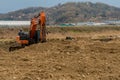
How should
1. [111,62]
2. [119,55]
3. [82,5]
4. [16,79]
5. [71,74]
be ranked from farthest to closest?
[82,5], [119,55], [111,62], [71,74], [16,79]

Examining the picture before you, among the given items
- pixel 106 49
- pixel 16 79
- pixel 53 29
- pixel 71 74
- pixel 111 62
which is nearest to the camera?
pixel 16 79

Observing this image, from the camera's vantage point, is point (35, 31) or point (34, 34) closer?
point (35, 31)

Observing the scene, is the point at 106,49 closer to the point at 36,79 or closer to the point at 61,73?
the point at 61,73

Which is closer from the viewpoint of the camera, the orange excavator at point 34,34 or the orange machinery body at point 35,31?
the orange excavator at point 34,34

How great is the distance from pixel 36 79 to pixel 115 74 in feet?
10.0

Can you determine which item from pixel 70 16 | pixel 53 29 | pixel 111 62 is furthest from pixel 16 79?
pixel 70 16

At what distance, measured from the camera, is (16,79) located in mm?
11555

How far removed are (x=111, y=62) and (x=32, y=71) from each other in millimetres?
4274

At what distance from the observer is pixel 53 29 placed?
2223 inches

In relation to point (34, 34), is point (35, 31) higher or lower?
higher

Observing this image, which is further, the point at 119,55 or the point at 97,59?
the point at 119,55

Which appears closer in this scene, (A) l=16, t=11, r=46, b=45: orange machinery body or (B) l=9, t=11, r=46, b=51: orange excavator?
(B) l=9, t=11, r=46, b=51: orange excavator

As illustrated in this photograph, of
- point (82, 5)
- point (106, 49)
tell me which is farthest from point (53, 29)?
point (82, 5)

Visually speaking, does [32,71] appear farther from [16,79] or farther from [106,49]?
[106,49]
